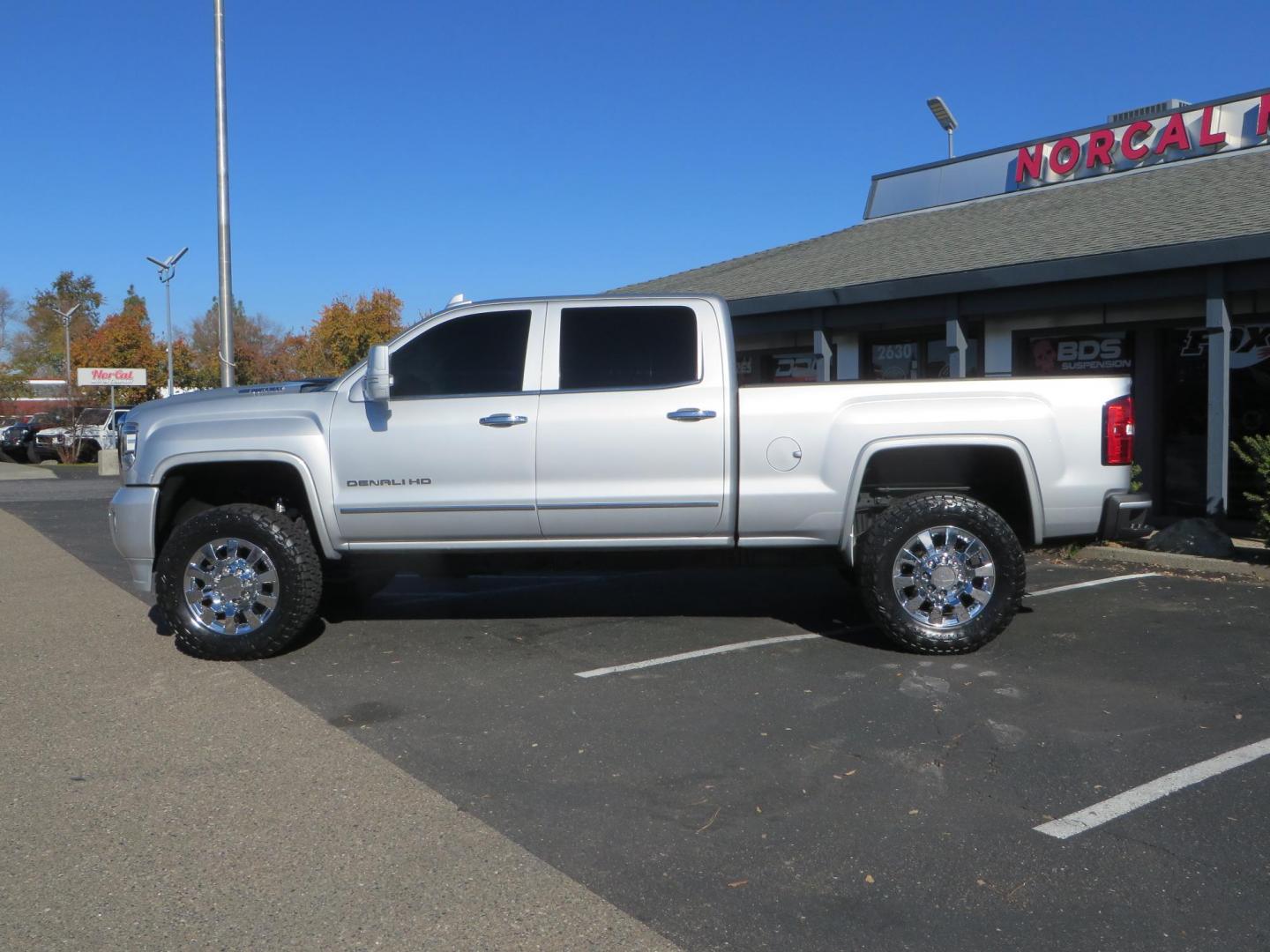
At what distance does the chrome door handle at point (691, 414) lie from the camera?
6422mm

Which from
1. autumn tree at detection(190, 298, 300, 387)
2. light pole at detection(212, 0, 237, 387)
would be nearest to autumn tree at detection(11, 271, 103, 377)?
autumn tree at detection(190, 298, 300, 387)

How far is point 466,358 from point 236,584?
6.21ft

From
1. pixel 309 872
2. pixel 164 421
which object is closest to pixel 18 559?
pixel 164 421

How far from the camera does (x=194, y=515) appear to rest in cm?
658

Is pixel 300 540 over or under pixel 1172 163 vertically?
under

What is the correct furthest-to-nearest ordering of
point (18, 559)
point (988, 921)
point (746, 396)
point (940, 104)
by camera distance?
point (940, 104)
point (18, 559)
point (746, 396)
point (988, 921)

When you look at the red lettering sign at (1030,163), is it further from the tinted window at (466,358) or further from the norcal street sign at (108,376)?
the norcal street sign at (108,376)

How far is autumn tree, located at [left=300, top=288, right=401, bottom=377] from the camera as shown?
1847 inches

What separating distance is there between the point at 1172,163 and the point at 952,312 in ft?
13.5

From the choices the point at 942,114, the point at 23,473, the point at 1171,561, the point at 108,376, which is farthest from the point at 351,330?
the point at 1171,561

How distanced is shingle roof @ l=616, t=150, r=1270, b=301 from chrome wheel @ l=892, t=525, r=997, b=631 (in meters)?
5.58

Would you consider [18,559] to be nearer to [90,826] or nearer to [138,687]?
[138,687]

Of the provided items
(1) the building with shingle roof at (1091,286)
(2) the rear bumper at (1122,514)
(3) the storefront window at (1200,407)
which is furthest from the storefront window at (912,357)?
(2) the rear bumper at (1122,514)

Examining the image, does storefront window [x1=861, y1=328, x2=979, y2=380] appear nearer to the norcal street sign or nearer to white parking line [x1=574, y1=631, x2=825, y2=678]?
white parking line [x1=574, y1=631, x2=825, y2=678]
